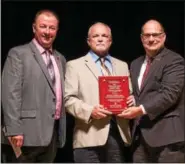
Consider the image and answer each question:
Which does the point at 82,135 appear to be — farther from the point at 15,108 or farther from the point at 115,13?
the point at 115,13

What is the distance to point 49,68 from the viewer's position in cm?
240

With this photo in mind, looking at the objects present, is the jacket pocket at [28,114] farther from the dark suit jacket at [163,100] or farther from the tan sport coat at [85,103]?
the dark suit jacket at [163,100]

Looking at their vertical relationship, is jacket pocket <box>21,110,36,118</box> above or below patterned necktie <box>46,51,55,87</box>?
below

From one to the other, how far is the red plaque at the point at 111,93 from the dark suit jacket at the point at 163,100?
14 cm

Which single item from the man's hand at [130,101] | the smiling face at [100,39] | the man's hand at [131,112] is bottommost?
the man's hand at [131,112]

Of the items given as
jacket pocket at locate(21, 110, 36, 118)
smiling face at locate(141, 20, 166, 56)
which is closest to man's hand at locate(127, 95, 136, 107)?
smiling face at locate(141, 20, 166, 56)

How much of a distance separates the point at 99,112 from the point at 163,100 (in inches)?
14.2

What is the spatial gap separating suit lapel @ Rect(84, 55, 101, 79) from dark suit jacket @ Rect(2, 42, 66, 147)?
239 mm

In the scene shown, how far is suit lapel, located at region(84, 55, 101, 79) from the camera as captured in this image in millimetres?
2379

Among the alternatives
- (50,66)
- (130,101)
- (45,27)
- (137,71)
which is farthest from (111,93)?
(45,27)

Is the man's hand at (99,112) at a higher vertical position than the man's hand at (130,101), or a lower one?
lower

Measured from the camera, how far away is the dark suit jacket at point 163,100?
2.33 m

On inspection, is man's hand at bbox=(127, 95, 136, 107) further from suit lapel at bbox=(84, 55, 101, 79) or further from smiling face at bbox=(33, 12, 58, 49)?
smiling face at bbox=(33, 12, 58, 49)

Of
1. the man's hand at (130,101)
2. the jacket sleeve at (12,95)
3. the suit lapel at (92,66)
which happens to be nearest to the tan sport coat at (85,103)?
the suit lapel at (92,66)
